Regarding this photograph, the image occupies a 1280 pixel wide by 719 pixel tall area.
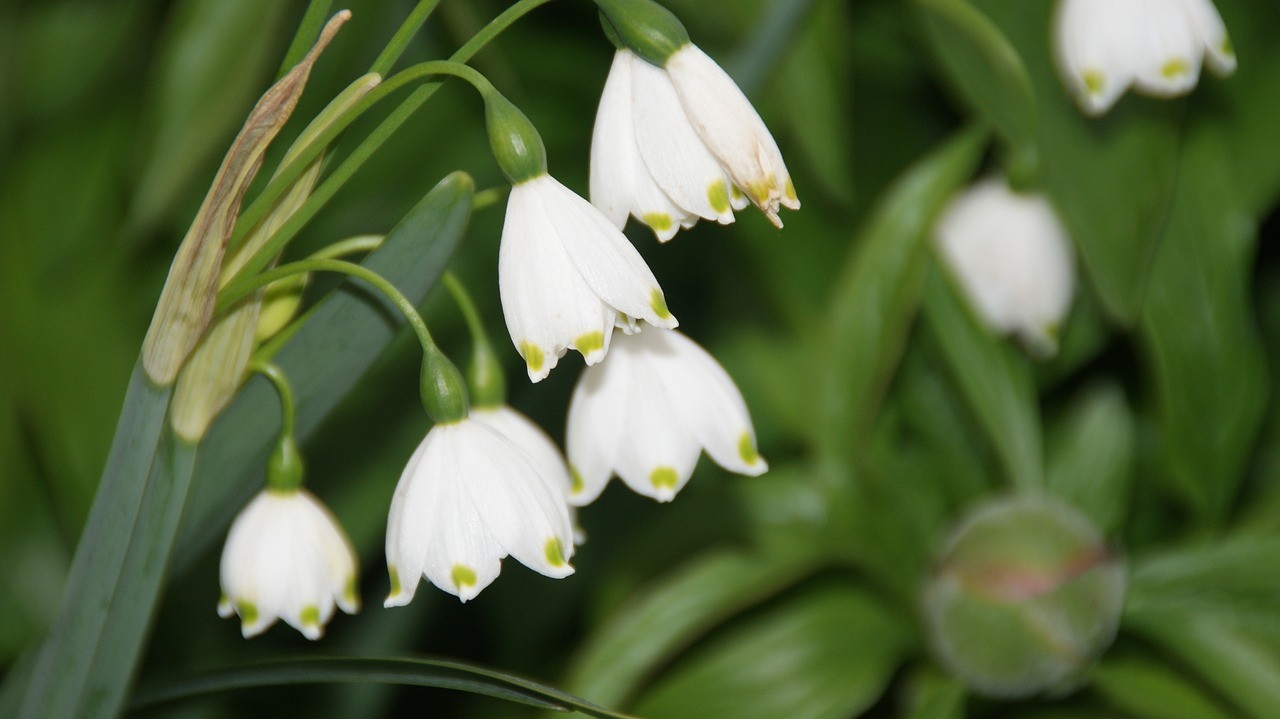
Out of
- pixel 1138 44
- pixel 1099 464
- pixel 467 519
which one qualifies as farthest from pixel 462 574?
pixel 1099 464

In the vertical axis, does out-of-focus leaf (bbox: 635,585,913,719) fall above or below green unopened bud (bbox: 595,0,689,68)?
below

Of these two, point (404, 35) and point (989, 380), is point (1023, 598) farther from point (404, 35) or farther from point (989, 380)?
point (404, 35)

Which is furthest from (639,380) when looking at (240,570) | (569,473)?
(240,570)

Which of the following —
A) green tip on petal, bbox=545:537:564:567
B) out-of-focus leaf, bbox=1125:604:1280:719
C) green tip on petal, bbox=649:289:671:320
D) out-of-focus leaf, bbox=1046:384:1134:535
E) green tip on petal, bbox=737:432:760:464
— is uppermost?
green tip on petal, bbox=649:289:671:320

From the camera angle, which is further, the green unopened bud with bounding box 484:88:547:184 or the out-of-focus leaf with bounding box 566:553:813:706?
the out-of-focus leaf with bounding box 566:553:813:706

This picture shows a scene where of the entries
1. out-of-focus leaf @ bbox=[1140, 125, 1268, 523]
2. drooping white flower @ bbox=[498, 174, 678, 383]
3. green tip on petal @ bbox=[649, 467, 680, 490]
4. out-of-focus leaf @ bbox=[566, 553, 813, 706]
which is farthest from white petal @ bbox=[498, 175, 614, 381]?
out-of-focus leaf @ bbox=[1140, 125, 1268, 523]

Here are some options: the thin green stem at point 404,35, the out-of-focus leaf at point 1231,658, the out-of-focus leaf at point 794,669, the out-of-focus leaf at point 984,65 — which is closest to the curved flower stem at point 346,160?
the thin green stem at point 404,35

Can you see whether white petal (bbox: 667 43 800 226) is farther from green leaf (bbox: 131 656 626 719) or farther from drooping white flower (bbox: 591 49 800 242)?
green leaf (bbox: 131 656 626 719)
